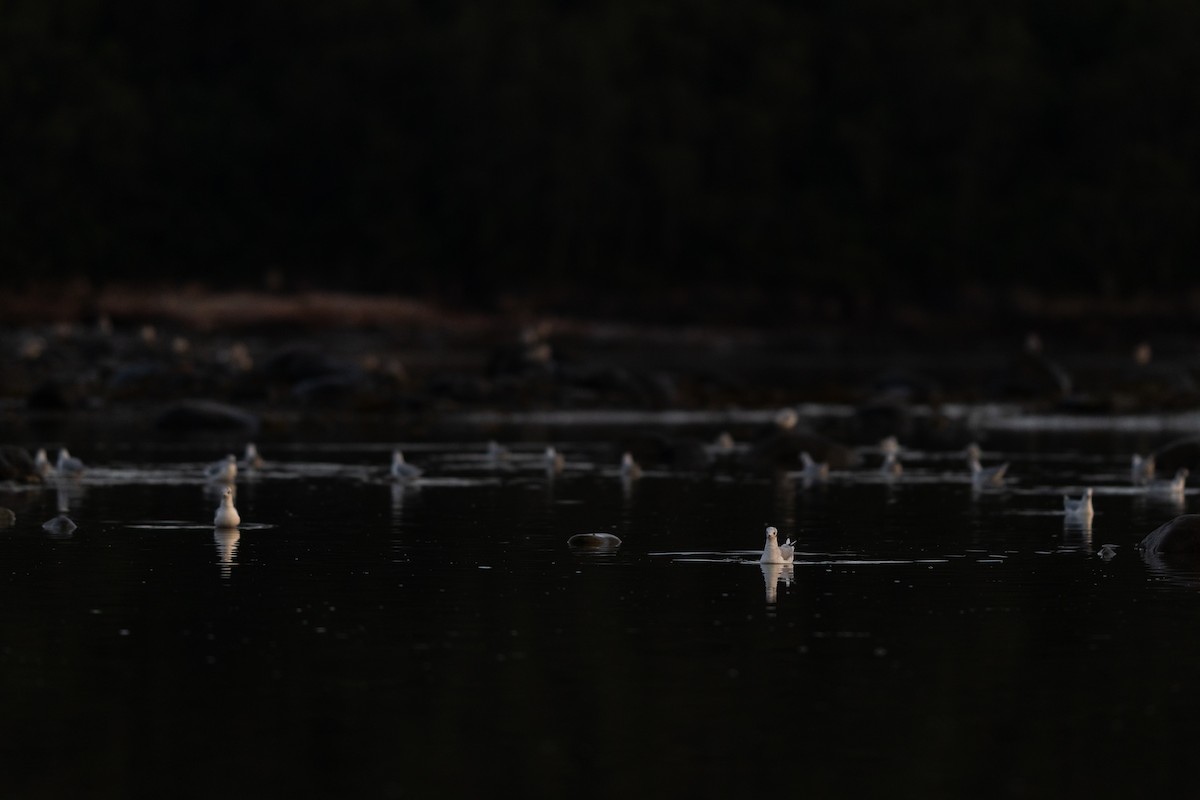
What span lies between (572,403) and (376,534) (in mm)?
33441

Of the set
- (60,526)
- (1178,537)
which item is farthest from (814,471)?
(60,526)

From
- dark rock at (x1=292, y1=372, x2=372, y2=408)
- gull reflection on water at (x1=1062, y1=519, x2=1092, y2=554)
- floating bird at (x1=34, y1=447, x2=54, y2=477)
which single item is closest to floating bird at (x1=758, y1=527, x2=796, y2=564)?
gull reflection on water at (x1=1062, y1=519, x2=1092, y2=554)

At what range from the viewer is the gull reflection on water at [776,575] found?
24172 mm

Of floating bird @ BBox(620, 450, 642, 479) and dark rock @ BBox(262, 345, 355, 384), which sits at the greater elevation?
dark rock @ BBox(262, 345, 355, 384)

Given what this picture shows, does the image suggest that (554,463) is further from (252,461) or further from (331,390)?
(331,390)

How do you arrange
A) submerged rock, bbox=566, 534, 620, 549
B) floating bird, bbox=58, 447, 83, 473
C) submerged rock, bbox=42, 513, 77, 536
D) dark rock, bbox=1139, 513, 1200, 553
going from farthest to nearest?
floating bird, bbox=58, 447, 83, 473
submerged rock, bbox=42, 513, 77, 536
submerged rock, bbox=566, 534, 620, 549
dark rock, bbox=1139, 513, 1200, 553

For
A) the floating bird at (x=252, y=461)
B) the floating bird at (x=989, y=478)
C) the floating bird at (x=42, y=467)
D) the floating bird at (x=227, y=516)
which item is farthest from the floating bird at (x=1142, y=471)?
the floating bird at (x=42, y=467)

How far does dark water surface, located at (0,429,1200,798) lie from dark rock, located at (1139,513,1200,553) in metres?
0.47

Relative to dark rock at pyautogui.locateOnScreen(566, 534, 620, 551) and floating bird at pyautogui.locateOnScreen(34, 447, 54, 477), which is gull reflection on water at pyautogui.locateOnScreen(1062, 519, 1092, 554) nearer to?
dark rock at pyautogui.locateOnScreen(566, 534, 620, 551)

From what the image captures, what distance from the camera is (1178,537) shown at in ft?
88.2

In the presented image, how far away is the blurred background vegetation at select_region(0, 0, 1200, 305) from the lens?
125438mm

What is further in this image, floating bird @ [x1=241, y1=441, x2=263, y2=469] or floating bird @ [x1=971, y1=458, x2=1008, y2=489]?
floating bird @ [x1=241, y1=441, x2=263, y2=469]

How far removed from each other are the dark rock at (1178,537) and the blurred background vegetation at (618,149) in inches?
3832

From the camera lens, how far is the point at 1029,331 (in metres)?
115
